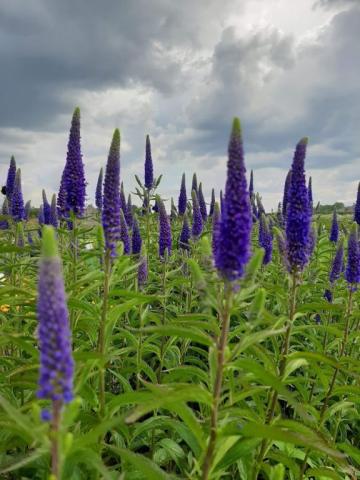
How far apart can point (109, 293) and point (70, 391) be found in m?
2.13

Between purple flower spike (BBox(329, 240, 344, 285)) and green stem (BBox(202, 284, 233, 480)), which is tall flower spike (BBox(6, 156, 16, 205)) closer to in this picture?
purple flower spike (BBox(329, 240, 344, 285))

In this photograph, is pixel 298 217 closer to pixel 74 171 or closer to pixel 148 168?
pixel 74 171

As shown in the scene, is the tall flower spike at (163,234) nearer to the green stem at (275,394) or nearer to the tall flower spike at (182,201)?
the green stem at (275,394)

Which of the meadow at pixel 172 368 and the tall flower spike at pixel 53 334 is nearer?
the tall flower spike at pixel 53 334

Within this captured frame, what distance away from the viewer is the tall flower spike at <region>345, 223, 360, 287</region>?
5.71m

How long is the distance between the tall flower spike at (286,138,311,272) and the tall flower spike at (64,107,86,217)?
2.95 m

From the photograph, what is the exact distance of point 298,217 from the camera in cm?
440

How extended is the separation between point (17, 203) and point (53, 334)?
778cm

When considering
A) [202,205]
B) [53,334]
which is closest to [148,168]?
[202,205]

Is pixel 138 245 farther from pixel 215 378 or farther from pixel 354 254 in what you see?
pixel 215 378

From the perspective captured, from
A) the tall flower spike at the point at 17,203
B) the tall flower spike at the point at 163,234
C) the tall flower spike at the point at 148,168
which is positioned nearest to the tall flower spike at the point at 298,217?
the tall flower spike at the point at 163,234

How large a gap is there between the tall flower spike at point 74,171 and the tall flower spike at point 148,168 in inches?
228

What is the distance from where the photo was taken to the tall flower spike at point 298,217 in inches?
172

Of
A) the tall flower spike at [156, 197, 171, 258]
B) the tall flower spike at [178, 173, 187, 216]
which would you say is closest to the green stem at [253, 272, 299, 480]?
the tall flower spike at [156, 197, 171, 258]
